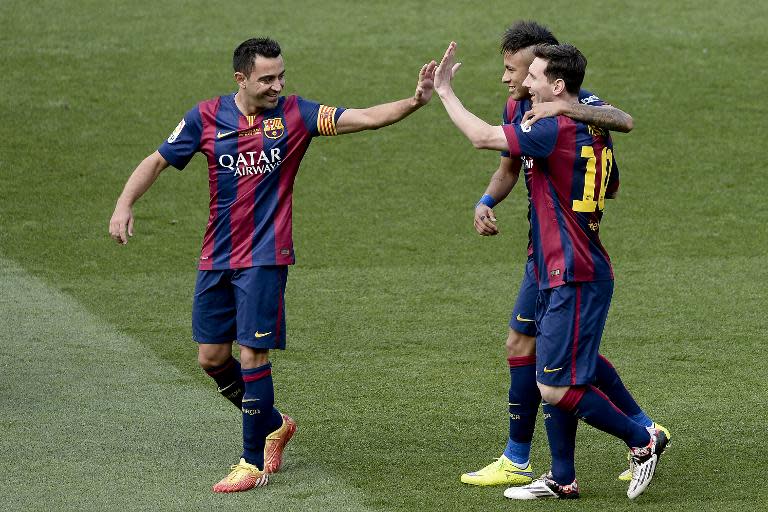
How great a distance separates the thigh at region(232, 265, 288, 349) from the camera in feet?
20.5

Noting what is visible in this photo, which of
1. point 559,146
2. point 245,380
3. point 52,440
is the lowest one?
point 52,440

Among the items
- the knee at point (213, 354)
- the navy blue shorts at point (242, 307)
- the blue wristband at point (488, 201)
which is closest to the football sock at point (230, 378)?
the knee at point (213, 354)

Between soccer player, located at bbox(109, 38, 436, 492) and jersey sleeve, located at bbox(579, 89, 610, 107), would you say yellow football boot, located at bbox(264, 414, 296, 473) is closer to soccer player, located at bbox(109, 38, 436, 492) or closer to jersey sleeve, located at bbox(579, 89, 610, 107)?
soccer player, located at bbox(109, 38, 436, 492)

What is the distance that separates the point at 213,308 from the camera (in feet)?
21.0

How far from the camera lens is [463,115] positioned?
5754 mm

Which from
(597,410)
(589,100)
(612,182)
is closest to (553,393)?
(597,410)

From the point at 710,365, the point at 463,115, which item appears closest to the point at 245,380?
the point at 463,115

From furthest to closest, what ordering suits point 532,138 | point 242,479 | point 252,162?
1. point 252,162
2. point 242,479
3. point 532,138

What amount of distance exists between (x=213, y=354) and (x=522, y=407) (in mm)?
1491

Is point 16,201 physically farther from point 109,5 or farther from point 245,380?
point 245,380

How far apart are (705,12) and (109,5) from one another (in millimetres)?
7738

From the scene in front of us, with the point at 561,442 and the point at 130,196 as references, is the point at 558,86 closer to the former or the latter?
the point at 561,442

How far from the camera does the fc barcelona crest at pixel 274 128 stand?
20.7 feet

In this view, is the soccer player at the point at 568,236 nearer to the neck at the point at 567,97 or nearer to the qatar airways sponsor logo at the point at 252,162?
the neck at the point at 567,97
